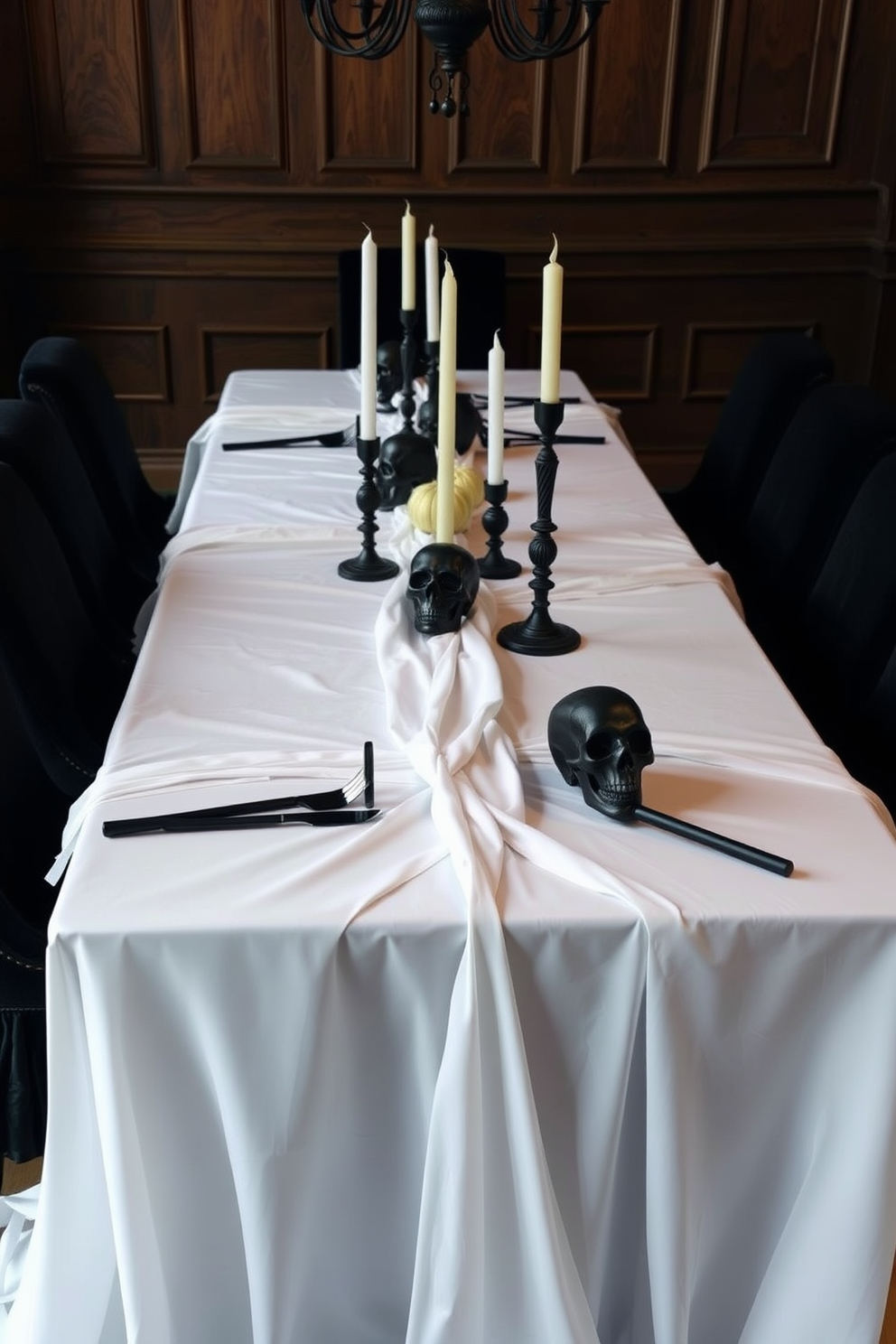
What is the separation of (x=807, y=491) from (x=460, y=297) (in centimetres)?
169

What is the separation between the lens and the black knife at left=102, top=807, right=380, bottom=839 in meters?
1.20

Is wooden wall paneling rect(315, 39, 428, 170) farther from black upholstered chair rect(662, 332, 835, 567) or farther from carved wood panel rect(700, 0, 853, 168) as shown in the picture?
black upholstered chair rect(662, 332, 835, 567)

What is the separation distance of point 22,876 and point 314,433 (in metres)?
1.35

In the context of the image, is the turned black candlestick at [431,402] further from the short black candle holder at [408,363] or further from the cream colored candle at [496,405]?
the cream colored candle at [496,405]

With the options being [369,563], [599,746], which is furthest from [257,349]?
[599,746]

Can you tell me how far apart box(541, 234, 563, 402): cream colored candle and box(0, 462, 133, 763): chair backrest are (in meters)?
0.70

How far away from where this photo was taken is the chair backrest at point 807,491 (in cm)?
217

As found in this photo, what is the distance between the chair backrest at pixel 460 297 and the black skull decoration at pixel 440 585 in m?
2.16

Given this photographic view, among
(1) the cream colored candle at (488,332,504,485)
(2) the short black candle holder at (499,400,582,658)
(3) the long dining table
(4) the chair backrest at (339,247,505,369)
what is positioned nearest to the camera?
(3) the long dining table

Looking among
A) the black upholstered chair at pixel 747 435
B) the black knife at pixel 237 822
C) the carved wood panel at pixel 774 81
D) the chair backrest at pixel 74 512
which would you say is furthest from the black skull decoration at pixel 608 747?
the carved wood panel at pixel 774 81

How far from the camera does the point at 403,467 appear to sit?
6.89ft

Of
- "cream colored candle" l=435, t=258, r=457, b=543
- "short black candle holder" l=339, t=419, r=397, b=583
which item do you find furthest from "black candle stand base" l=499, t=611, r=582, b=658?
"short black candle holder" l=339, t=419, r=397, b=583

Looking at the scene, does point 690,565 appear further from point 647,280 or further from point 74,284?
point 74,284

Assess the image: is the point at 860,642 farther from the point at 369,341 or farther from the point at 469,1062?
the point at 469,1062
